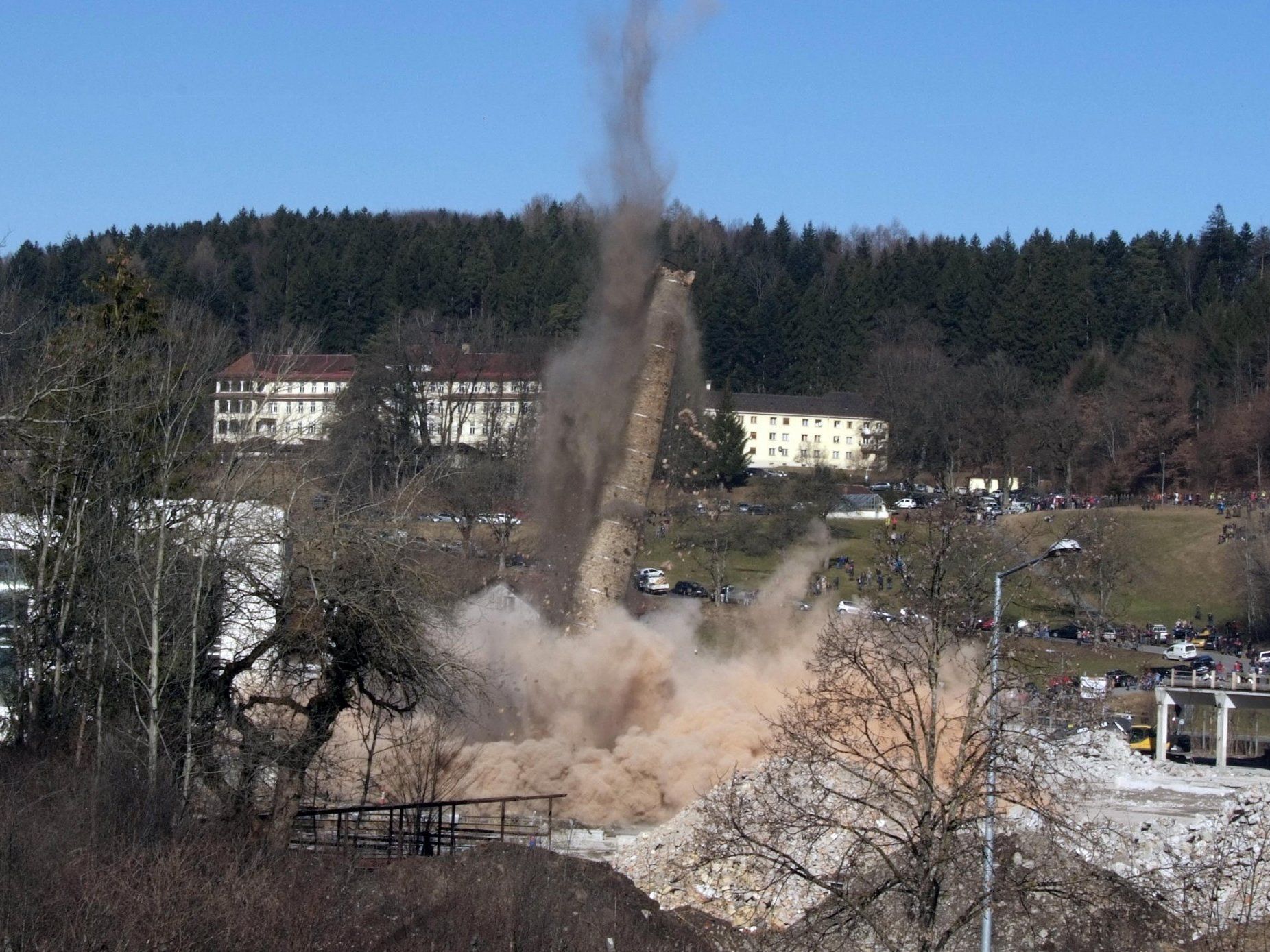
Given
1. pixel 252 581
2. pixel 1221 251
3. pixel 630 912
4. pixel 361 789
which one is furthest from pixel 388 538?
pixel 1221 251

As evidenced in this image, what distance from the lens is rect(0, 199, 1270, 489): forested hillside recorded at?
308 ft

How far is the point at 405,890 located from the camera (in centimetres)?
2084

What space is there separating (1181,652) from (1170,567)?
18.3 meters

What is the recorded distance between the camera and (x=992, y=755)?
16562mm

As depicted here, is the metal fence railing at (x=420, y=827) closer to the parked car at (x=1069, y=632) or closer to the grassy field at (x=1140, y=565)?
the parked car at (x=1069, y=632)

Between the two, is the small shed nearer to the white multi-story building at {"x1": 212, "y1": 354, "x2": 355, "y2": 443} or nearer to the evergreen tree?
the evergreen tree

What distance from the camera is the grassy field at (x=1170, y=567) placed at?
2527 inches

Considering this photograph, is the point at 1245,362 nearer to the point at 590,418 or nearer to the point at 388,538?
the point at 590,418

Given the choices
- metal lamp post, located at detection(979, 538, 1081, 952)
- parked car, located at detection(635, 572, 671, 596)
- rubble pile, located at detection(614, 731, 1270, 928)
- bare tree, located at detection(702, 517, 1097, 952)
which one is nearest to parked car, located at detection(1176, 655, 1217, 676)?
rubble pile, located at detection(614, 731, 1270, 928)

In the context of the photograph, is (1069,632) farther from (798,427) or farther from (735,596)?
(798,427)

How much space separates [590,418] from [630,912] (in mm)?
16174

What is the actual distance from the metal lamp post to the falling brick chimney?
1851 cm

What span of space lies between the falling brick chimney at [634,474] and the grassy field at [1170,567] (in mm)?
26757

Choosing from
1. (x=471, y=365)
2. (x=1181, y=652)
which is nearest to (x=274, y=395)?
(x=1181, y=652)
